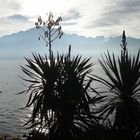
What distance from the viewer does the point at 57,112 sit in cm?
947

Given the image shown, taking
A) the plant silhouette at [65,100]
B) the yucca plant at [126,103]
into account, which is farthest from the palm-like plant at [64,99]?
the yucca plant at [126,103]

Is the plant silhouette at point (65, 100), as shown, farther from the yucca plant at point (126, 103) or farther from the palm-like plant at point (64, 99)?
the yucca plant at point (126, 103)

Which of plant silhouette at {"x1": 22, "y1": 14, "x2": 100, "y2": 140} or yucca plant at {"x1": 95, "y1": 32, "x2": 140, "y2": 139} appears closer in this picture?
yucca plant at {"x1": 95, "y1": 32, "x2": 140, "y2": 139}

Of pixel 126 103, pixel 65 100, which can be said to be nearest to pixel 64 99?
pixel 65 100

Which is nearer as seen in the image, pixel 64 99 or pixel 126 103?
pixel 126 103

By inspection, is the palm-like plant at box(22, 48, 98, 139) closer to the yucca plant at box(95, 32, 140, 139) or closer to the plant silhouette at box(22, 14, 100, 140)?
the plant silhouette at box(22, 14, 100, 140)

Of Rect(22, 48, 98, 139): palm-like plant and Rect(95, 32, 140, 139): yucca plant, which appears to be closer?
Rect(95, 32, 140, 139): yucca plant

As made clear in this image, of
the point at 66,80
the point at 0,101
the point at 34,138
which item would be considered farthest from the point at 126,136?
the point at 0,101

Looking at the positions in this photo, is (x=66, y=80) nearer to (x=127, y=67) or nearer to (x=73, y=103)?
(x=73, y=103)

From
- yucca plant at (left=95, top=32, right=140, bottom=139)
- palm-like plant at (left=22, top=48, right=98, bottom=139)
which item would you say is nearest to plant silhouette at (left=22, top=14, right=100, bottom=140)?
palm-like plant at (left=22, top=48, right=98, bottom=139)

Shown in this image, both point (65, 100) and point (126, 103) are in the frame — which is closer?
point (126, 103)

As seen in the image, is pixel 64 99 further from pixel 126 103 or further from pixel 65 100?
pixel 126 103

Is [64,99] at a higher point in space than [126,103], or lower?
lower

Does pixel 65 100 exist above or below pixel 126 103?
below
